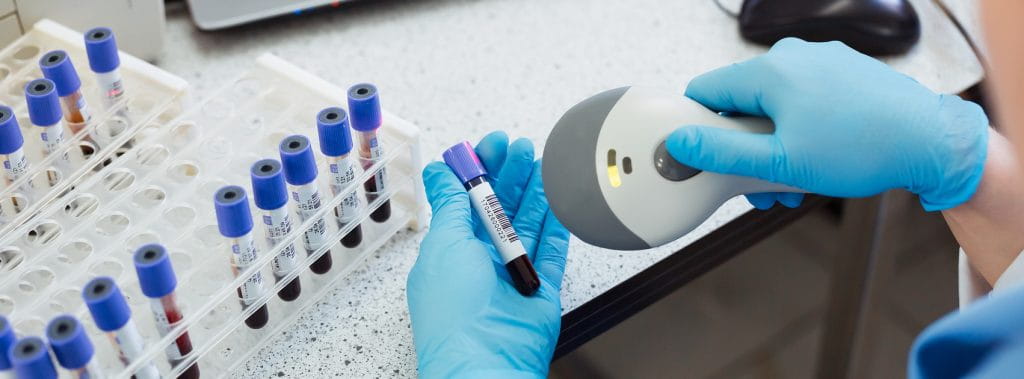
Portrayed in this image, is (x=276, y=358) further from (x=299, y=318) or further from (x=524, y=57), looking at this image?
(x=524, y=57)

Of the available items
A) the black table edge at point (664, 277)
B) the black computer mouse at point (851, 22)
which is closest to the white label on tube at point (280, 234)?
the black table edge at point (664, 277)

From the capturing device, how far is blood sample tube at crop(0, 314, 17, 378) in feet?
1.83

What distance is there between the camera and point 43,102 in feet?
2.31

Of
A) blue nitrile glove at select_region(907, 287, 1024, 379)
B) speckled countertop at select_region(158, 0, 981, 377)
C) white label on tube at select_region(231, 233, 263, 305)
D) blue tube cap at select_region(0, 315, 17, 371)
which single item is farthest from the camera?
speckled countertop at select_region(158, 0, 981, 377)

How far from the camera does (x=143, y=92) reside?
818mm

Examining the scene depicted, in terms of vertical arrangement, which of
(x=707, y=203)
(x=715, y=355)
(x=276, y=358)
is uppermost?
(x=707, y=203)

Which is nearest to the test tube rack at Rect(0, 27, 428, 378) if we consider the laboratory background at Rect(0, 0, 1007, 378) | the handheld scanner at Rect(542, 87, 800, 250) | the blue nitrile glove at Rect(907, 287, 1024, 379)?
the laboratory background at Rect(0, 0, 1007, 378)

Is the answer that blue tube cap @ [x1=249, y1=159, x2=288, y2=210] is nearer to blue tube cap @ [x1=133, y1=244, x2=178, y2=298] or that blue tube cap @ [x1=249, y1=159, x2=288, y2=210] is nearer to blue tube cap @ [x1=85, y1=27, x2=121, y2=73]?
blue tube cap @ [x1=133, y1=244, x2=178, y2=298]

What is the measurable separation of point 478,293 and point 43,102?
37 centimetres

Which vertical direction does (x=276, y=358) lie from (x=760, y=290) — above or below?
above

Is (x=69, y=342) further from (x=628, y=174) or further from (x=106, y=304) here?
(x=628, y=174)

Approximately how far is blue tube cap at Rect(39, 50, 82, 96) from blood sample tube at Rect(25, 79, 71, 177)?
0.01 m

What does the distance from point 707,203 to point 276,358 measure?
1.14ft

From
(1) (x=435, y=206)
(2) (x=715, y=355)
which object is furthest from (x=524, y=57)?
(2) (x=715, y=355)
